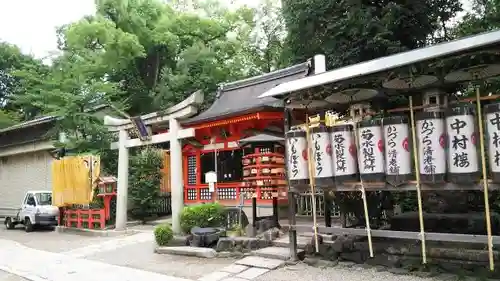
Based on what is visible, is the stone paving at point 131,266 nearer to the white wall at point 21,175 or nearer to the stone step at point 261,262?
the stone step at point 261,262

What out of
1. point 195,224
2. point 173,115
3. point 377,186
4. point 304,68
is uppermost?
point 304,68

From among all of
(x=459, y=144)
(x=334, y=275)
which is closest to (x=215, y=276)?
(x=334, y=275)

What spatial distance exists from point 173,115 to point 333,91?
8.07 metres

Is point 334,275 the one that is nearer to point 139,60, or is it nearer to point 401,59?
point 401,59

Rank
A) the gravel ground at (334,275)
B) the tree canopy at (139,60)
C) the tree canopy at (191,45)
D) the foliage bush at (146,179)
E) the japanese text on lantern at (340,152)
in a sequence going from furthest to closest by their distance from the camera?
1. the tree canopy at (139,60)
2. the foliage bush at (146,179)
3. the tree canopy at (191,45)
4. the japanese text on lantern at (340,152)
5. the gravel ground at (334,275)

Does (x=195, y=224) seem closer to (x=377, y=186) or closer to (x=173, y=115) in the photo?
(x=173, y=115)

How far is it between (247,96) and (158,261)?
8.08 metres

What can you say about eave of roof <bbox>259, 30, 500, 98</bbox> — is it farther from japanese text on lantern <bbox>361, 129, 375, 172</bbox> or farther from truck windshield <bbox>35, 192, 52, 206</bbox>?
truck windshield <bbox>35, 192, 52, 206</bbox>

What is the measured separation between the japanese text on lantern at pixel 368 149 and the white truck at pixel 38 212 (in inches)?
673

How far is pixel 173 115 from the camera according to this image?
15844 mm

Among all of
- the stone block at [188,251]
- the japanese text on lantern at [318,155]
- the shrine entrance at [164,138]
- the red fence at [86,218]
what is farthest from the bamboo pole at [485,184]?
the red fence at [86,218]

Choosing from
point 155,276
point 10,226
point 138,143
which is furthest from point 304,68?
point 10,226

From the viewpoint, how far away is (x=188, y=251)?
11711 millimetres

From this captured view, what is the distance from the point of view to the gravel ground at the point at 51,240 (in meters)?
15.6
